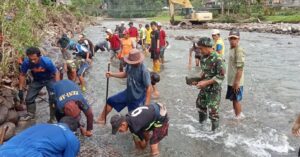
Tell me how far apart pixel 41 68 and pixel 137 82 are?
1.99 m

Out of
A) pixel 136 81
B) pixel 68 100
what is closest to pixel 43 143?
pixel 68 100

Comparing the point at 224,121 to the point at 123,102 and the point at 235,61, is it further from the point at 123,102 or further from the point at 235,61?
the point at 123,102

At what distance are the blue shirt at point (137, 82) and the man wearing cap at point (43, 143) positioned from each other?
2.79 meters

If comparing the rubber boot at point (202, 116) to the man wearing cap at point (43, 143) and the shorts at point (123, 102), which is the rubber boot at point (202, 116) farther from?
the man wearing cap at point (43, 143)

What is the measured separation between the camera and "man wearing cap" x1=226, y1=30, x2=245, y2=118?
7.61m

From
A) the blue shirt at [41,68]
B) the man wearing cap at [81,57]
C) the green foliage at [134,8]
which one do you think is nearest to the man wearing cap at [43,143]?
the blue shirt at [41,68]

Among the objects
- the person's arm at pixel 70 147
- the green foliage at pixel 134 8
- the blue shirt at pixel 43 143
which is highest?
the blue shirt at pixel 43 143

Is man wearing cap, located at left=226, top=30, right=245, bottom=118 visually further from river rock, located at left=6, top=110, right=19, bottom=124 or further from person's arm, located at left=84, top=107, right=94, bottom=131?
river rock, located at left=6, top=110, right=19, bottom=124

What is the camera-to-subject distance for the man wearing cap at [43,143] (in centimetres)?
362

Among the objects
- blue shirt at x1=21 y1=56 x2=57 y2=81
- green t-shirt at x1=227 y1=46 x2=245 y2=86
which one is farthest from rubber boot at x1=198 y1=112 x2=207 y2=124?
blue shirt at x1=21 y1=56 x2=57 y2=81

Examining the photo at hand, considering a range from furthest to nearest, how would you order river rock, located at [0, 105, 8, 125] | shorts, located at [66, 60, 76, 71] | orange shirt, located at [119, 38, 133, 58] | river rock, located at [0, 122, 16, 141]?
1. orange shirt, located at [119, 38, 133, 58]
2. shorts, located at [66, 60, 76, 71]
3. river rock, located at [0, 105, 8, 125]
4. river rock, located at [0, 122, 16, 141]

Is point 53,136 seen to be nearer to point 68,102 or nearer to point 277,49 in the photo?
point 68,102

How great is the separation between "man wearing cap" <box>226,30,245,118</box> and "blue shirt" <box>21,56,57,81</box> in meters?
3.45

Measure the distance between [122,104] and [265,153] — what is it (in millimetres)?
2600
